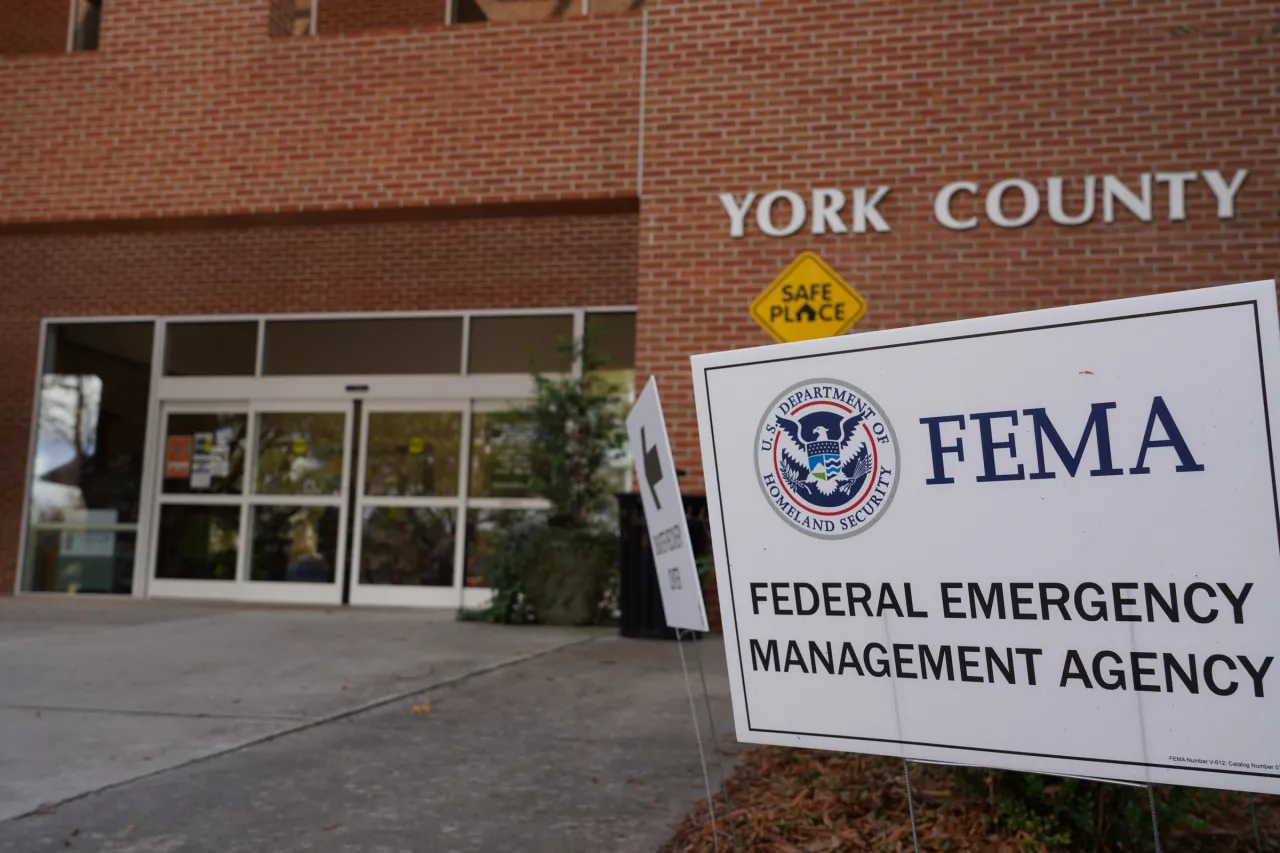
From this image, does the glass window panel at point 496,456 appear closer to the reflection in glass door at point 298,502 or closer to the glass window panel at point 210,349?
the reflection in glass door at point 298,502

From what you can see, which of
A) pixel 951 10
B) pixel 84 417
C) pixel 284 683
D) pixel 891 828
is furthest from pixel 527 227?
pixel 891 828

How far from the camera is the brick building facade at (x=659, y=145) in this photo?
28.1 feet

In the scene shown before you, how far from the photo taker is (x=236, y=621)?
9.41 m

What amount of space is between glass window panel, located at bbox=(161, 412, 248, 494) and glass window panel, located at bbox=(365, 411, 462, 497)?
1.67 metres

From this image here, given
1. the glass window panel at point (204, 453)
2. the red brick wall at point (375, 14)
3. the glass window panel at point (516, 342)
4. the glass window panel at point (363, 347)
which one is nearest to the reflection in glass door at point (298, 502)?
the glass window panel at point (204, 453)

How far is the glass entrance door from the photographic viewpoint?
40.5 feet

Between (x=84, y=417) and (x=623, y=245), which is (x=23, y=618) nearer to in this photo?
(x=84, y=417)

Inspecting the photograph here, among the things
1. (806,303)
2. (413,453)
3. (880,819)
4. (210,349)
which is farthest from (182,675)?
(210,349)

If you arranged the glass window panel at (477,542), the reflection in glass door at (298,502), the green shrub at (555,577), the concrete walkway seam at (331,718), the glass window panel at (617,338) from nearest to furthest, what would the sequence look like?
the concrete walkway seam at (331,718) → the green shrub at (555,577) → the glass window panel at (617,338) → the glass window panel at (477,542) → the reflection in glass door at (298,502)

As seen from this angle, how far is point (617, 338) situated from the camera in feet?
38.2

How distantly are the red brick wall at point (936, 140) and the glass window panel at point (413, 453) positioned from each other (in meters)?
3.63

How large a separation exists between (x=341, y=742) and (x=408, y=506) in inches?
296

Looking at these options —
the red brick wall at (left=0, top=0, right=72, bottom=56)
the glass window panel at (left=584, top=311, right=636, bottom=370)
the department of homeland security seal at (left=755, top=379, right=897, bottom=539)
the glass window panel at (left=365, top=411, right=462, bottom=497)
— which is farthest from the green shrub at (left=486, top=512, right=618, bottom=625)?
the red brick wall at (left=0, top=0, right=72, bottom=56)

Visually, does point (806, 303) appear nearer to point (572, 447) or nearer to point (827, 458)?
point (572, 447)
